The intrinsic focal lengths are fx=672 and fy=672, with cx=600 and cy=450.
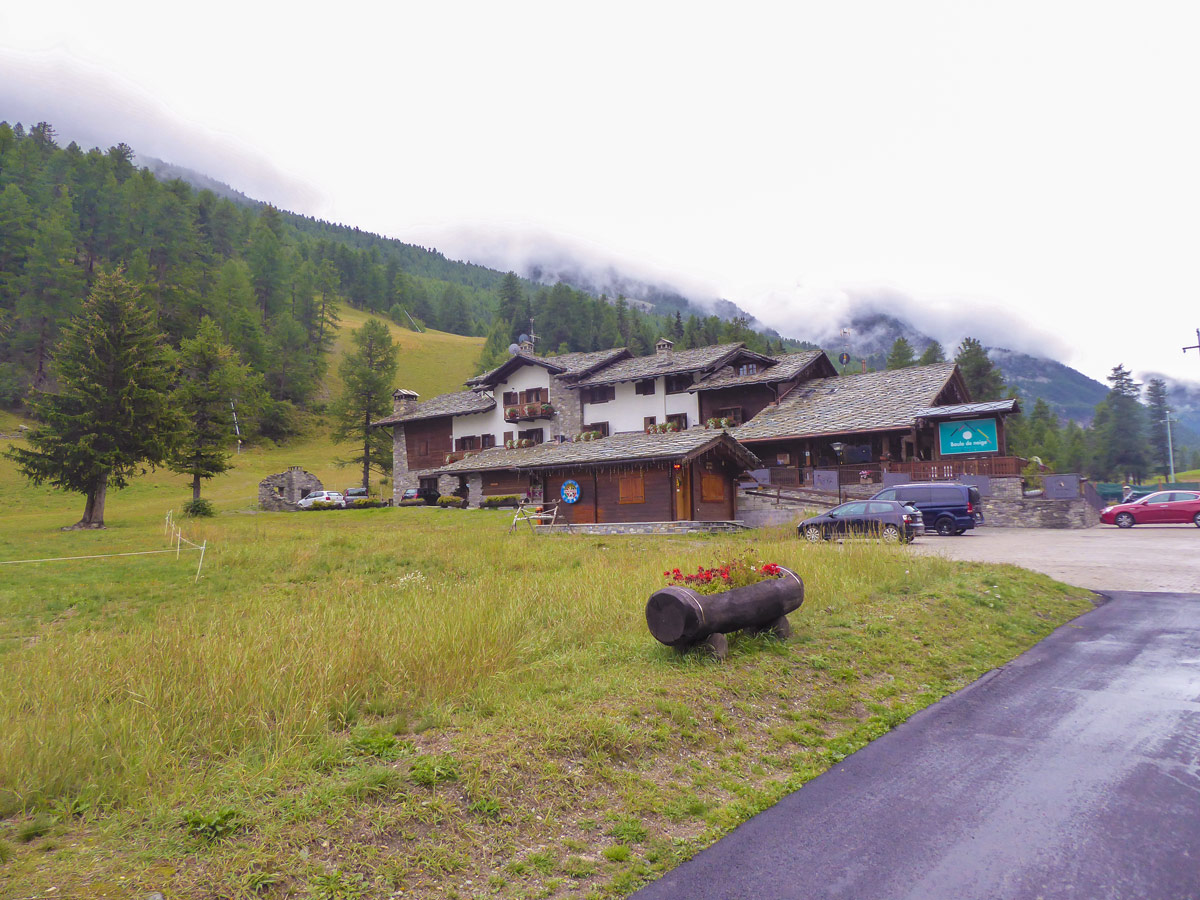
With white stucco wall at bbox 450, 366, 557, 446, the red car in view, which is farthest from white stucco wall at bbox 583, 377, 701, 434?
the red car

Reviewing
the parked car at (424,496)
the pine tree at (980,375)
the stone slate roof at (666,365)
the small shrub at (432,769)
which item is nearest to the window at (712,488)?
the stone slate roof at (666,365)

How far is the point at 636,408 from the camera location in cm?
4934

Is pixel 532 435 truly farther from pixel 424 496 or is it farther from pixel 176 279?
pixel 176 279

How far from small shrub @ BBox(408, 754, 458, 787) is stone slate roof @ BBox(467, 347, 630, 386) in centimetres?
4575

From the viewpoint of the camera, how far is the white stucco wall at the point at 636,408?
47.4 m

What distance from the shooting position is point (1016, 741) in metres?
5.82

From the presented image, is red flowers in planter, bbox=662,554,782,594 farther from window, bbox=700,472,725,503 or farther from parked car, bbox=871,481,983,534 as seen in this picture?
window, bbox=700,472,725,503

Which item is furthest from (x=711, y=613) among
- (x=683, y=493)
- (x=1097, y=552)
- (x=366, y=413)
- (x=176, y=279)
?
(x=176, y=279)

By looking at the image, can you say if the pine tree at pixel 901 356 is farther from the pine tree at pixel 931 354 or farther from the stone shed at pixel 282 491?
the stone shed at pixel 282 491

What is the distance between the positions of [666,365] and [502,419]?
14.4 metres

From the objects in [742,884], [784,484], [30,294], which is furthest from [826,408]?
[30,294]

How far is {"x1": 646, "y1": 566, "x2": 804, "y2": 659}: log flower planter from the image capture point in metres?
7.29

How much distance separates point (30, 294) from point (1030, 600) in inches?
3756

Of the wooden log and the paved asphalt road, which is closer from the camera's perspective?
the paved asphalt road
